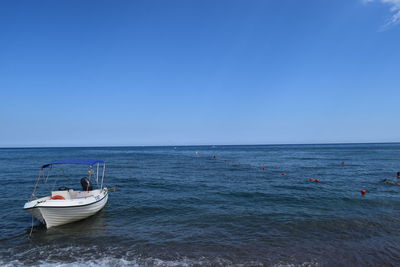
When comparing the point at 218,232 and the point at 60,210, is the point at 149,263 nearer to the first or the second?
the point at 218,232

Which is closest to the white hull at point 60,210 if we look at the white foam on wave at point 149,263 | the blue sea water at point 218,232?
the blue sea water at point 218,232

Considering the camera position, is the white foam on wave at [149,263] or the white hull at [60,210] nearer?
the white foam on wave at [149,263]

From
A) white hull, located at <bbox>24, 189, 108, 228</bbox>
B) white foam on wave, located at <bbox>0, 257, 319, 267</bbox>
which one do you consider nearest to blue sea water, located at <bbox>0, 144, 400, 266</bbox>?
white foam on wave, located at <bbox>0, 257, 319, 267</bbox>

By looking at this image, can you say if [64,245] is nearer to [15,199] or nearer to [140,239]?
[140,239]

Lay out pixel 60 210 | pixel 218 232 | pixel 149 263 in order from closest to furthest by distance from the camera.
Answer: pixel 149 263 → pixel 218 232 → pixel 60 210

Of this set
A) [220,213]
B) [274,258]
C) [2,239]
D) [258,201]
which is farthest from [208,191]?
[2,239]

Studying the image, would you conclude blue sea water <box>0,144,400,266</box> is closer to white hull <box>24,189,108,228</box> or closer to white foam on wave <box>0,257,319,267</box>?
white foam on wave <box>0,257,319,267</box>

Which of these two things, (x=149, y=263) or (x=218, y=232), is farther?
(x=218, y=232)

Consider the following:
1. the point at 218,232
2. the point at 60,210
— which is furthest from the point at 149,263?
the point at 60,210

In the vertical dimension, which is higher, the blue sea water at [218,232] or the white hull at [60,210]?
the white hull at [60,210]

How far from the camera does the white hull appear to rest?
13.3m

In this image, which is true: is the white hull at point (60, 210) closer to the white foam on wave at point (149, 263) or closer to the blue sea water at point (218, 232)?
the blue sea water at point (218, 232)

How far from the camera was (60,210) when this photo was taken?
45.1 feet

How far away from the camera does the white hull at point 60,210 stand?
13.3m
